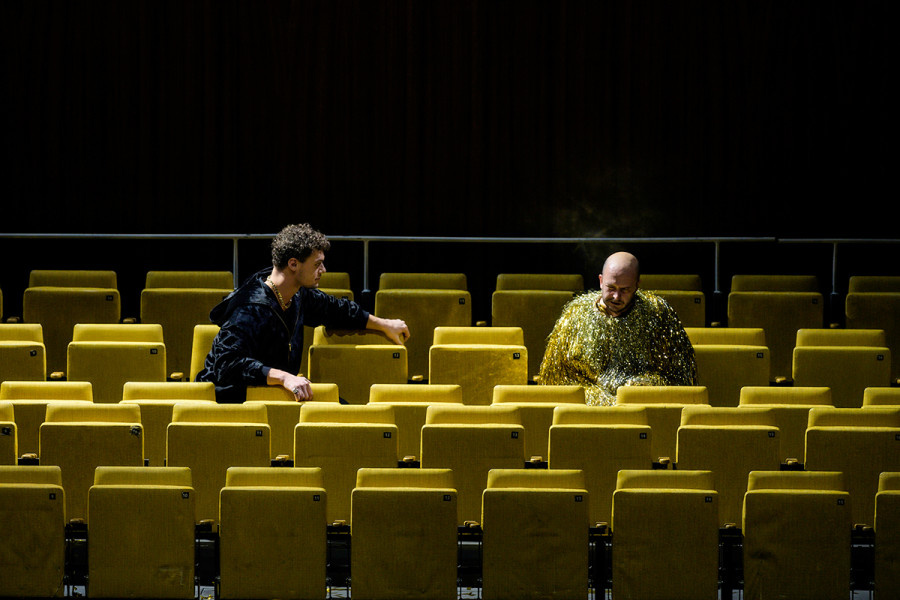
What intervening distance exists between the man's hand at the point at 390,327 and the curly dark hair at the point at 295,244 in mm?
276

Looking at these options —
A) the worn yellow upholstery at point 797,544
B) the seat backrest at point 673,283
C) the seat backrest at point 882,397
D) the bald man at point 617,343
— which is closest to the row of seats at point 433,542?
the worn yellow upholstery at point 797,544

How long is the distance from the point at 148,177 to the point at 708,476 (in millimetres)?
2934

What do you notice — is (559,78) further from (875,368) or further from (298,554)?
(298,554)

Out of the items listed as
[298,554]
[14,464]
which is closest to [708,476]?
[298,554]

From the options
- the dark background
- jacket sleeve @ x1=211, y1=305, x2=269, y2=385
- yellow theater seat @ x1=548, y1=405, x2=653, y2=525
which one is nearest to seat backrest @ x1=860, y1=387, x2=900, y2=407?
jacket sleeve @ x1=211, y1=305, x2=269, y2=385

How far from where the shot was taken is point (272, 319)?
10.1 feet

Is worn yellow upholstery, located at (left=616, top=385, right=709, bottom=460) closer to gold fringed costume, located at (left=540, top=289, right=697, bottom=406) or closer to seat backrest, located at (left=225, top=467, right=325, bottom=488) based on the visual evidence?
gold fringed costume, located at (left=540, top=289, right=697, bottom=406)

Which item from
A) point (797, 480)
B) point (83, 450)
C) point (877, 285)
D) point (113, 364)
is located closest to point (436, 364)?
point (113, 364)

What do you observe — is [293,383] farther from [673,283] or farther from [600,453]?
[673,283]

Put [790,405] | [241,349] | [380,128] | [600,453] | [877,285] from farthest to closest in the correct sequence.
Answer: [380,128]
[877,285]
[241,349]
[790,405]
[600,453]

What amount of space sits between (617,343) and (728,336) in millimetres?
375

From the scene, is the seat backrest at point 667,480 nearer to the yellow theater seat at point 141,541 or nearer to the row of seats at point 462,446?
the row of seats at point 462,446

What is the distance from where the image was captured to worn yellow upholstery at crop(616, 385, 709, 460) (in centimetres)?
281

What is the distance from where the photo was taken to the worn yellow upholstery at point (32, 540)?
2393mm
